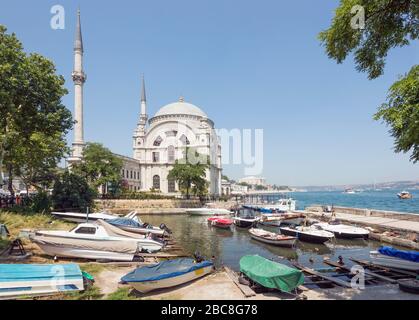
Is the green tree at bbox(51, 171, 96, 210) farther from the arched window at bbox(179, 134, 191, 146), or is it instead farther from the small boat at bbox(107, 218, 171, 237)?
the arched window at bbox(179, 134, 191, 146)

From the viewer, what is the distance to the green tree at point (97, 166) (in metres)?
47.5

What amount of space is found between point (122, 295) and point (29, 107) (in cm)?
2022

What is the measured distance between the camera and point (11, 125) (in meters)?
22.6

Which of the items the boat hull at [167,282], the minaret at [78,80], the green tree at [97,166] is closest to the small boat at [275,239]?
the boat hull at [167,282]

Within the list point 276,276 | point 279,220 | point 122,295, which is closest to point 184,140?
point 279,220

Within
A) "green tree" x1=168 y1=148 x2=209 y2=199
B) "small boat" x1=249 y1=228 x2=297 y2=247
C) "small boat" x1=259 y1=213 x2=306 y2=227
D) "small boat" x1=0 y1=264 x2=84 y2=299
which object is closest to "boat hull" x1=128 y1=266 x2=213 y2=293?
"small boat" x1=0 y1=264 x2=84 y2=299

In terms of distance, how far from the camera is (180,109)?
8231 cm

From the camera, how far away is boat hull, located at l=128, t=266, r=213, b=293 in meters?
9.59

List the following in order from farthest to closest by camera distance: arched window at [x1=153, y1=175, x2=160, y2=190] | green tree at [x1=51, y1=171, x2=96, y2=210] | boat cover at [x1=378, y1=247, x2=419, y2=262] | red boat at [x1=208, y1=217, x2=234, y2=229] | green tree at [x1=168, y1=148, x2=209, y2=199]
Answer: arched window at [x1=153, y1=175, x2=160, y2=190] → green tree at [x1=168, y1=148, x2=209, y2=199] → red boat at [x1=208, y1=217, x2=234, y2=229] → green tree at [x1=51, y1=171, x2=96, y2=210] → boat cover at [x1=378, y1=247, x2=419, y2=262]

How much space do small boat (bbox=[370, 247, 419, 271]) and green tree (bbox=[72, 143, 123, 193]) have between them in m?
42.7

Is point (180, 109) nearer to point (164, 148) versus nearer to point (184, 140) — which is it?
point (184, 140)

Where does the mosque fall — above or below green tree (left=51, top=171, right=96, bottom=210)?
above

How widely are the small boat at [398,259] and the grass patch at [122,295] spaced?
40.9 ft
